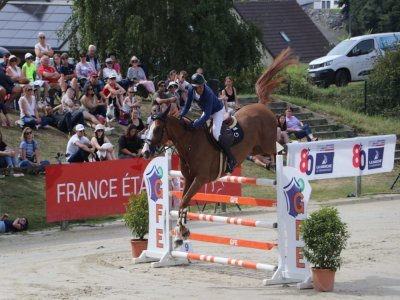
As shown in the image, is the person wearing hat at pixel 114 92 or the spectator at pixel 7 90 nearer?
the spectator at pixel 7 90

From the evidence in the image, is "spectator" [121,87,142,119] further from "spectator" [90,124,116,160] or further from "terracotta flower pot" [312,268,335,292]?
"terracotta flower pot" [312,268,335,292]

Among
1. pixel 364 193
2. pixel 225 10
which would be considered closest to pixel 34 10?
pixel 225 10

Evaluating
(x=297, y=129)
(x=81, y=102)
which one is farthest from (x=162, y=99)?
(x=297, y=129)

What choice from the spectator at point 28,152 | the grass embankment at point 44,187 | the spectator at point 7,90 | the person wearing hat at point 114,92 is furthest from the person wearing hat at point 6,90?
the person wearing hat at point 114,92

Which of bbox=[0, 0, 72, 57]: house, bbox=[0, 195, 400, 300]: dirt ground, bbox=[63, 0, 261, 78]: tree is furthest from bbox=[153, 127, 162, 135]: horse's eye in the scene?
bbox=[0, 0, 72, 57]: house

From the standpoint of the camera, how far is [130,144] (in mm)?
21047

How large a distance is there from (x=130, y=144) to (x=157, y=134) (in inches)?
308

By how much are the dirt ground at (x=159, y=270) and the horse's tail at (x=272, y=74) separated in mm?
2575

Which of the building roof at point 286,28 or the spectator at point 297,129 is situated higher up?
the building roof at point 286,28

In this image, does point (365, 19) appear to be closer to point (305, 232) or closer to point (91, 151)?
point (91, 151)

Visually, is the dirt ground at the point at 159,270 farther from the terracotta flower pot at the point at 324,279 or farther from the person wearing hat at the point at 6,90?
the person wearing hat at the point at 6,90

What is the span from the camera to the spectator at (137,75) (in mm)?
26547

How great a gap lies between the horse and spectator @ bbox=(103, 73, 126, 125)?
10380mm

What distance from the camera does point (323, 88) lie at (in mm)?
36031
